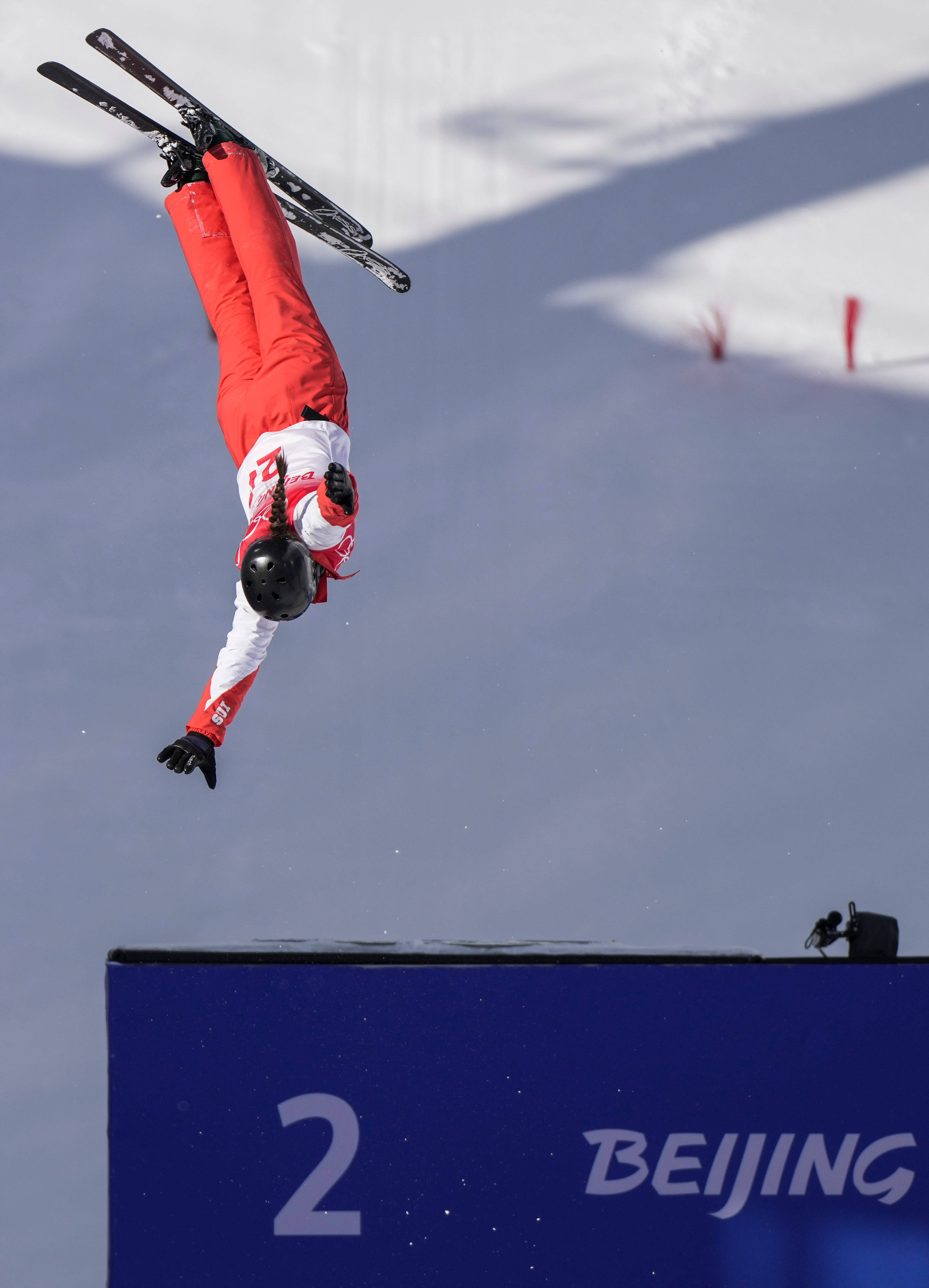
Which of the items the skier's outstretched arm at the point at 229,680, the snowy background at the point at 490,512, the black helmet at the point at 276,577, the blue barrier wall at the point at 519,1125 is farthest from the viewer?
the snowy background at the point at 490,512

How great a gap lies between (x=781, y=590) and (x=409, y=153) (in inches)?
81.4

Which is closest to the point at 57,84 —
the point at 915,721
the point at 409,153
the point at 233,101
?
the point at 233,101

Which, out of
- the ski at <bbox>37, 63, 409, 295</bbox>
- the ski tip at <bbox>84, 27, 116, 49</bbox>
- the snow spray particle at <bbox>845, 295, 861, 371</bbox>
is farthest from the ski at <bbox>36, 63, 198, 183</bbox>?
the snow spray particle at <bbox>845, 295, 861, 371</bbox>

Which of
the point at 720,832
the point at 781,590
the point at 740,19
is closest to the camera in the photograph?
the point at 720,832

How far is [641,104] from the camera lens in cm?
426

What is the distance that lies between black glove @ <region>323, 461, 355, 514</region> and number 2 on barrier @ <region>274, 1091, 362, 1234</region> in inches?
52.1

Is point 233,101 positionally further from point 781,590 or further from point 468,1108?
point 468,1108

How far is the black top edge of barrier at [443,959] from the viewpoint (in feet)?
5.53

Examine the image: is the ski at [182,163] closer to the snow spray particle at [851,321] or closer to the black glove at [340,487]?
the black glove at [340,487]

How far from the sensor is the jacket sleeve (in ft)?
9.84

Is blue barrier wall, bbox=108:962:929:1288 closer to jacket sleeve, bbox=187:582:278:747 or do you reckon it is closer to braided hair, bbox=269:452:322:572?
braided hair, bbox=269:452:322:572

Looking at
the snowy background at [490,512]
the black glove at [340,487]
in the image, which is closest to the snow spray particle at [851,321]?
the snowy background at [490,512]

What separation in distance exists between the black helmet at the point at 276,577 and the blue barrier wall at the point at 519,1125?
3.74 ft

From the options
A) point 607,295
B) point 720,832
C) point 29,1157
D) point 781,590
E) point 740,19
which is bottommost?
point 29,1157
